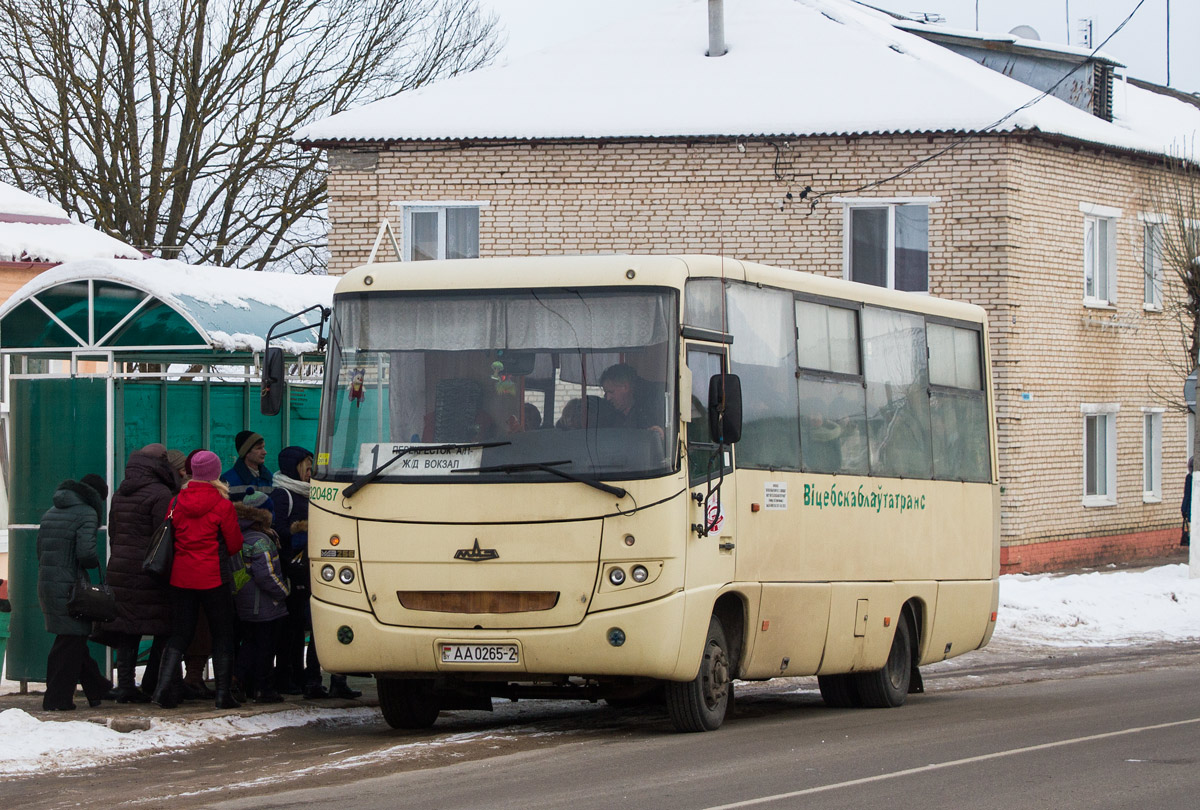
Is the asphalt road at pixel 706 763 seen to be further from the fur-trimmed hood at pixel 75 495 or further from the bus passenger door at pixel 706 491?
the fur-trimmed hood at pixel 75 495

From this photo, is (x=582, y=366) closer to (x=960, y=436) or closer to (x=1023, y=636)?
(x=960, y=436)

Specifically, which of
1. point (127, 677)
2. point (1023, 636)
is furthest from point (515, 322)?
point (1023, 636)

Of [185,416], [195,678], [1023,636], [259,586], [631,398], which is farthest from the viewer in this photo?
[1023,636]

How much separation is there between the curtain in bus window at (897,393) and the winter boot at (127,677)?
5.36 metres

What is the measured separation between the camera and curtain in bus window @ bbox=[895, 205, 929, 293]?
26.8m

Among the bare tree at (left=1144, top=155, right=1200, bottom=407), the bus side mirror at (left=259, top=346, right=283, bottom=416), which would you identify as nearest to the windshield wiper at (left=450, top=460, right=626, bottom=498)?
the bus side mirror at (left=259, top=346, right=283, bottom=416)

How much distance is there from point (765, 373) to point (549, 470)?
2.01 m

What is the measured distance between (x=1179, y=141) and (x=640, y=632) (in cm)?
2529

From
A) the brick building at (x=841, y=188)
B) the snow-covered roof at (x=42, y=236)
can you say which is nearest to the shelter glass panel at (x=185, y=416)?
the snow-covered roof at (x=42, y=236)

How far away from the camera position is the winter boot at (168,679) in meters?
12.2

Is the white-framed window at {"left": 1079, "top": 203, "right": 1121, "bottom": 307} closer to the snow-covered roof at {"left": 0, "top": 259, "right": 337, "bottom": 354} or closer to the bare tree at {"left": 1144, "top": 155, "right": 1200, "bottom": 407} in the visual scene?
the bare tree at {"left": 1144, "top": 155, "right": 1200, "bottom": 407}

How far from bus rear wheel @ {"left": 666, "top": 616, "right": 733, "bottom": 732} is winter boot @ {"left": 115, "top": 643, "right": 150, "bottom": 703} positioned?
3861mm

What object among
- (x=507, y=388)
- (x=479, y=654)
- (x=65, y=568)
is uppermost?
(x=507, y=388)

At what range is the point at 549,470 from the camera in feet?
34.7
